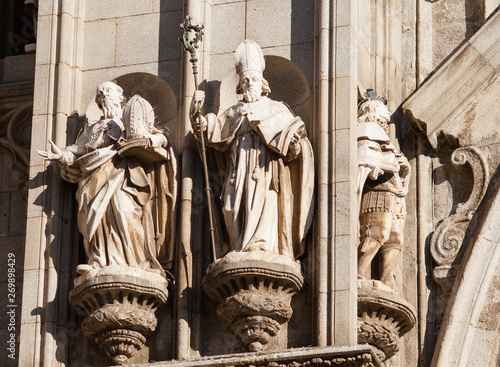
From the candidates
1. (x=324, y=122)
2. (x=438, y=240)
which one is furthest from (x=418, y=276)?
(x=324, y=122)

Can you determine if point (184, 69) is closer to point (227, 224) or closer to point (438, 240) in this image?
→ point (227, 224)

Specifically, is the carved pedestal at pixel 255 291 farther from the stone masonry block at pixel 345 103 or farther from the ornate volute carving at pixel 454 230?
the ornate volute carving at pixel 454 230

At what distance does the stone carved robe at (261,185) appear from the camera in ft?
54.1

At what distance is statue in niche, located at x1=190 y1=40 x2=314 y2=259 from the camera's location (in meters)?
16.5

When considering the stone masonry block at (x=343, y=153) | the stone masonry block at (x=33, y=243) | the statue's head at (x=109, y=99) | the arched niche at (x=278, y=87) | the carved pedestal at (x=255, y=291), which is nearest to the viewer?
the carved pedestal at (x=255, y=291)

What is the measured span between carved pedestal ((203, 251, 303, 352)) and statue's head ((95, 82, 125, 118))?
203 cm

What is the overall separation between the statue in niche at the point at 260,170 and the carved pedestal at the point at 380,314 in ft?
2.61

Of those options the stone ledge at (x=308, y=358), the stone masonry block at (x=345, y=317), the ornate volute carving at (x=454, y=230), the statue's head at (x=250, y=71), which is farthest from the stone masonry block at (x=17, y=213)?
the ornate volute carving at (x=454, y=230)

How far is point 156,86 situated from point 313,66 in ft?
5.32

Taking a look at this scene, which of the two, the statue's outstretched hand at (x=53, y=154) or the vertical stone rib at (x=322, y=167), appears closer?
the vertical stone rib at (x=322, y=167)

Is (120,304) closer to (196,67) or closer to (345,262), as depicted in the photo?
(345,262)

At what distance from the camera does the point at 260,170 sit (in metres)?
16.7

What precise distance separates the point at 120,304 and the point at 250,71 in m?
2.46

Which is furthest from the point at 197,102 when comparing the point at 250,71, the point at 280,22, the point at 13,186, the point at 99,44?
the point at 13,186
